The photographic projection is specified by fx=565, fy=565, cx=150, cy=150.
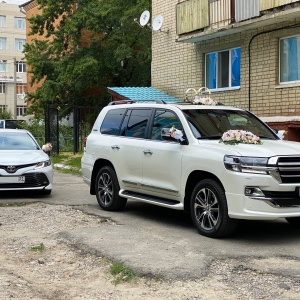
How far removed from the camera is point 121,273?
5.68m

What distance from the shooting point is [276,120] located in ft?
51.6

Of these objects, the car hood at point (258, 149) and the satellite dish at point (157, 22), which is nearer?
the car hood at point (258, 149)

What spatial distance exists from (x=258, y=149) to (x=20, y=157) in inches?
223

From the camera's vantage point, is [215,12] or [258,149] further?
[215,12]

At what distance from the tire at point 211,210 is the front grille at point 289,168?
0.78 metres

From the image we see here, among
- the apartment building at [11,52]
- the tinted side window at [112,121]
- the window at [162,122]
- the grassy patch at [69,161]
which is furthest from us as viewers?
the apartment building at [11,52]

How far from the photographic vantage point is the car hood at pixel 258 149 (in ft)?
23.0

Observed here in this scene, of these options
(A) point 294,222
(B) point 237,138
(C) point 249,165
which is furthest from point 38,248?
(A) point 294,222

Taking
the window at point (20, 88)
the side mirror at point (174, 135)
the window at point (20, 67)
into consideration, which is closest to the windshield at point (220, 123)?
the side mirror at point (174, 135)

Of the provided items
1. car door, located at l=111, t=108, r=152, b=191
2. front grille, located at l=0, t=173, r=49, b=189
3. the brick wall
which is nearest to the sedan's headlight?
front grille, located at l=0, t=173, r=49, b=189

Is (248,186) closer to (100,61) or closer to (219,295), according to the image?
(219,295)

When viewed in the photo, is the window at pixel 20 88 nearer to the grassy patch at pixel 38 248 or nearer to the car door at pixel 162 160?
the car door at pixel 162 160

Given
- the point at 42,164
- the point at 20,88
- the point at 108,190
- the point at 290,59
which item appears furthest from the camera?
the point at 20,88

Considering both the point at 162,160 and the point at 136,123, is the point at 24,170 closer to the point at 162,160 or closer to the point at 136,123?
the point at 136,123
